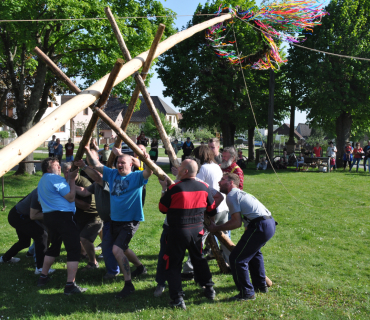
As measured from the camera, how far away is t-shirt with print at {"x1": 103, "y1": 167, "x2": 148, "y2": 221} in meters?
4.71

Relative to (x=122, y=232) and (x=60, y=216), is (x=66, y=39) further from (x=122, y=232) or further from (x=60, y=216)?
(x=122, y=232)

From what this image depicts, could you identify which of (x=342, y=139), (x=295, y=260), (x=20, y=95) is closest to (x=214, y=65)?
(x=342, y=139)

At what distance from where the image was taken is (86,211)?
5.47m

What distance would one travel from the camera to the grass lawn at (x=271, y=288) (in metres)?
4.06

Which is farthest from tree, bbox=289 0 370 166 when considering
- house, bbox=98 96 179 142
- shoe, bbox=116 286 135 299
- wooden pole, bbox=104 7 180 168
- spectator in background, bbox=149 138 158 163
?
house, bbox=98 96 179 142

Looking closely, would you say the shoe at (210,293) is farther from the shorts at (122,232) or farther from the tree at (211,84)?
the tree at (211,84)

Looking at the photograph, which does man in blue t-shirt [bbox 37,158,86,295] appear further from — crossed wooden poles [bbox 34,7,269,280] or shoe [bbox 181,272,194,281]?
shoe [bbox 181,272,194,281]

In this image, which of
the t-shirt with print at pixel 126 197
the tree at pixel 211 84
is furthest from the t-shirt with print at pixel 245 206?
the tree at pixel 211 84

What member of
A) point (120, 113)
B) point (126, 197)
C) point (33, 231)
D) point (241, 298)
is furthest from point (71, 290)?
point (120, 113)

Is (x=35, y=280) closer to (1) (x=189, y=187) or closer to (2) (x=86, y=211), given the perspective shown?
(2) (x=86, y=211)

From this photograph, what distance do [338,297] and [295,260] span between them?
140 centimetres

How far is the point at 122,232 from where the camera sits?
15.4 ft

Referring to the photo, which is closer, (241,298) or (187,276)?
(241,298)

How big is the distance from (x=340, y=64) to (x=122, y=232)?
839 inches
